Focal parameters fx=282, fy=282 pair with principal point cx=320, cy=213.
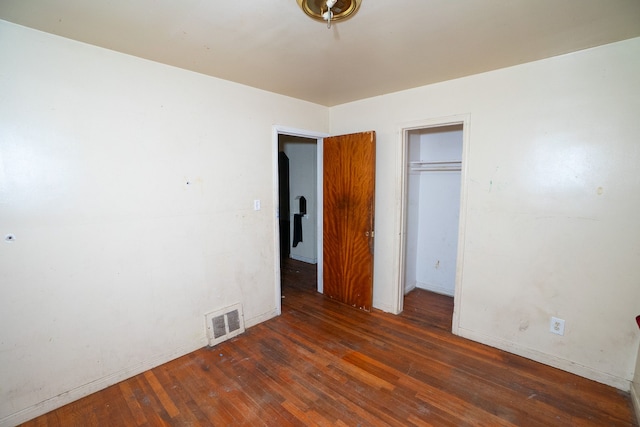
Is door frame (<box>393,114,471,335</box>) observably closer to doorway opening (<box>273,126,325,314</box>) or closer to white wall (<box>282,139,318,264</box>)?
doorway opening (<box>273,126,325,314</box>)

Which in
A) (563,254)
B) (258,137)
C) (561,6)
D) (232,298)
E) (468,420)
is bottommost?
(468,420)

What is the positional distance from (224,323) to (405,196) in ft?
7.52

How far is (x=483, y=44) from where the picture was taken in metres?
1.92

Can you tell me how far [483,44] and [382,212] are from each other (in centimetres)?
178

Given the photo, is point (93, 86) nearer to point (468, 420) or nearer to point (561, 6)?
point (561, 6)

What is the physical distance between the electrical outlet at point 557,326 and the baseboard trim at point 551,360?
22 centimetres

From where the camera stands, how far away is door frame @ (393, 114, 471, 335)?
262 cm

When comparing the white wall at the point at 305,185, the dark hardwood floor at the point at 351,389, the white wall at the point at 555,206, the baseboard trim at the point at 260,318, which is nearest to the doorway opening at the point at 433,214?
the white wall at the point at 555,206

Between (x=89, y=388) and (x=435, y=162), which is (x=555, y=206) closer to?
(x=435, y=162)

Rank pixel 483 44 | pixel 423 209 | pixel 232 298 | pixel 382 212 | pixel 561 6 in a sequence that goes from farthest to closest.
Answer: pixel 423 209, pixel 382 212, pixel 232 298, pixel 483 44, pixel 561 6

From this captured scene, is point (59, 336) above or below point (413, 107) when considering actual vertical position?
below

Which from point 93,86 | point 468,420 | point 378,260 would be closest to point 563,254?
point 468,420

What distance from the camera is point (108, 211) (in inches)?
80.6

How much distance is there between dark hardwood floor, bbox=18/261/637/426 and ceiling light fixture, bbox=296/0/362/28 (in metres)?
2.37
